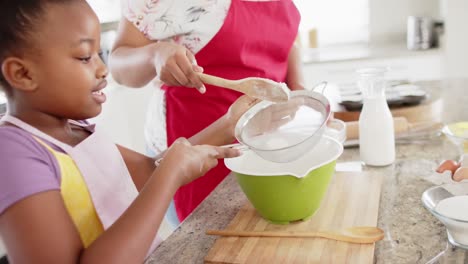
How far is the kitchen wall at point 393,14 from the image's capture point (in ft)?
11.1

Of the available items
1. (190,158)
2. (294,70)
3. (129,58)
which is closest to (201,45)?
(129,58)

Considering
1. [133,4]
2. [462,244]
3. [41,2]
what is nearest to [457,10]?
[133,4]

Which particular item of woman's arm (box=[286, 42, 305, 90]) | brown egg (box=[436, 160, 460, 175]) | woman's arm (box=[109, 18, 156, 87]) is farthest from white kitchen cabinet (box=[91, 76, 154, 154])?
brown egg (box=[436, 160, 460, 175])

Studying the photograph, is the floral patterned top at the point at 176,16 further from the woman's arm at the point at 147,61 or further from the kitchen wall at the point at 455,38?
the kitchen wall at the point at 455,38

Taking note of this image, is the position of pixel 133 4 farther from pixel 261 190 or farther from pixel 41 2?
pixel 261 190

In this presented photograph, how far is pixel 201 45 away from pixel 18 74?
615mm

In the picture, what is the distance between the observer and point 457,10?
117 inches

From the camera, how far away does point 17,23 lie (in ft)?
2.47

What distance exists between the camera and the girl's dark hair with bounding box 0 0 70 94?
0.75 metres

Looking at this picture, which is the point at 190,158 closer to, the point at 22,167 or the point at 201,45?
the point at 22,167

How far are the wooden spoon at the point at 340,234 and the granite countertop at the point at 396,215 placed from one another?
20 mm

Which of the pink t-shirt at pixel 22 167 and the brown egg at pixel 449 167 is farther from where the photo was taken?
the brown egg at pixel 449 167

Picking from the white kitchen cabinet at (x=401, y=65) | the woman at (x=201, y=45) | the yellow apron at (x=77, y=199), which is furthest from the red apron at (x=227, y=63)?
the white kitchen cabinet at (x=401, y=65)

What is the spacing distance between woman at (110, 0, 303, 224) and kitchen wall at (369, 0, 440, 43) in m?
2.23
